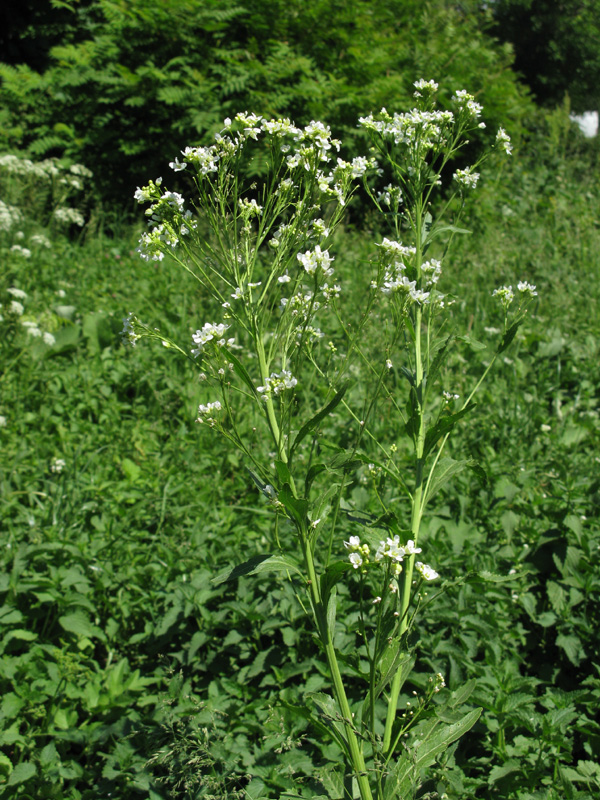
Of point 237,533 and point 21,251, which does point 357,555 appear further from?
point 21,251

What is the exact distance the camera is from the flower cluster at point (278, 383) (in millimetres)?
1329

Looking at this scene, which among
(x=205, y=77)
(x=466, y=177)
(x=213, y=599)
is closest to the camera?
(x=466, y=177)

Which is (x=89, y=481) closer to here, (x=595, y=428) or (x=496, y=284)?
(x=595, y=428)

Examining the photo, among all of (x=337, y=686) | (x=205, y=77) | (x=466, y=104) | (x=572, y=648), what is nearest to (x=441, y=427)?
(x=337, y=686)

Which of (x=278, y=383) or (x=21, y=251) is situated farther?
(x=21, y=251)

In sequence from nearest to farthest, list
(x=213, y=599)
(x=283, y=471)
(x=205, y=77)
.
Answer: (x=283, y=471) → (x=213, y=599) → (x=205, y=77)

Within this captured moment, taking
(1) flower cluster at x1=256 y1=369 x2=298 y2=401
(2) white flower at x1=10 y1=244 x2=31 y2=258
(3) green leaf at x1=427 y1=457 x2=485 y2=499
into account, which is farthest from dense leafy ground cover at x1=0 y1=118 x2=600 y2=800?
(2) white flower at x1=10 y1=244 x2=31 y2=258

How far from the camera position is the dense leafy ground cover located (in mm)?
1744

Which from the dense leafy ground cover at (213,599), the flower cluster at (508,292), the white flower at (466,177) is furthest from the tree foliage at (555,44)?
the flower cluster at (508,292)

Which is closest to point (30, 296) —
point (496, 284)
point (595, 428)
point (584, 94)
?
point (496, 284)

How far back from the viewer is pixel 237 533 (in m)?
2.46

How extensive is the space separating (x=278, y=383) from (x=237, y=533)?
126 cm

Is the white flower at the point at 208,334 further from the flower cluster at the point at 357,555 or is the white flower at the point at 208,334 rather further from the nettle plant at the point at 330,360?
the flower cluster at the point at 357,555

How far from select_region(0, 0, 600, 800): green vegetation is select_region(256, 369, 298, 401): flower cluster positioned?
23 centimetres
